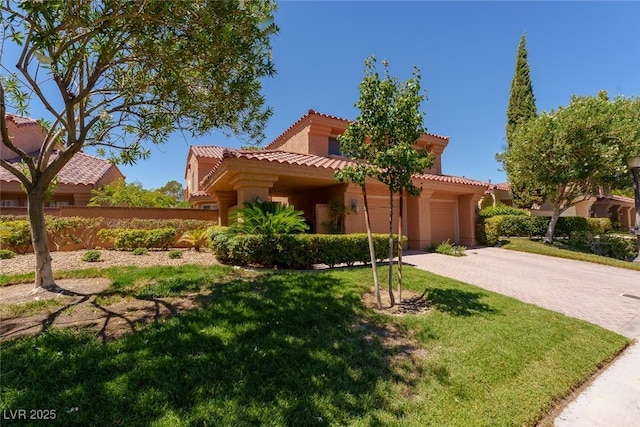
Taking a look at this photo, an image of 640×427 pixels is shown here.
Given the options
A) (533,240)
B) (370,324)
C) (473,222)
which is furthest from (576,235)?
(370,324)

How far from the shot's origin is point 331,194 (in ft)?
42.6

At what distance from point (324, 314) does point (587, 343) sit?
4.70 meters

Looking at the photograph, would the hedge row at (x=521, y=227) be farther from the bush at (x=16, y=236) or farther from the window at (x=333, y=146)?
the bush at (x=16, y=236)

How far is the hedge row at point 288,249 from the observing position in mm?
8078

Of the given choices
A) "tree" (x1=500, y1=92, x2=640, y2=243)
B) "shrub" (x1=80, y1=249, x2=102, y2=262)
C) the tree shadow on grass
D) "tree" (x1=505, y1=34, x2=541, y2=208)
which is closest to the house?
"tree" (x1=500, y1=92, x2=640, y2=243)

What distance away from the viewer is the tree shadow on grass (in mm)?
6059

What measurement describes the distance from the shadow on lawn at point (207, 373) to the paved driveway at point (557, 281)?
5.71 m

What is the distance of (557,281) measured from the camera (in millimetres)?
9656

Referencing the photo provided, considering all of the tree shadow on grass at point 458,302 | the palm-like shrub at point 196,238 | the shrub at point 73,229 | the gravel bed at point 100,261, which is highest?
the shrub at point 73,229

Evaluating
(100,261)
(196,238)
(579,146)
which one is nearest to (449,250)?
(579,146)

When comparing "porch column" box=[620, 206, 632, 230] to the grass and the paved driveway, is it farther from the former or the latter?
the paved driveway

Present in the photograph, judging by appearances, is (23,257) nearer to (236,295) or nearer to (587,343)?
(236,295)

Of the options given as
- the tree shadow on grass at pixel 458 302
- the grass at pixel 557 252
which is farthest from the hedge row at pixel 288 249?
the grass at pixel 557 252

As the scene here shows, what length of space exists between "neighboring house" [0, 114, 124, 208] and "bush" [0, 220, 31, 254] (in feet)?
14.8
